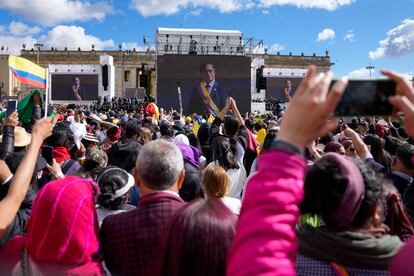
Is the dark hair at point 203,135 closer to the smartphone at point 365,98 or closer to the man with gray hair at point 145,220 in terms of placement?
the man with gray hair at point 145,220

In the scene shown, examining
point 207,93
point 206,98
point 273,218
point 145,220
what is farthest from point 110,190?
point 207,93

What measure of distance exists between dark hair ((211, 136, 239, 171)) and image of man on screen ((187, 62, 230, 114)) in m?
21.5

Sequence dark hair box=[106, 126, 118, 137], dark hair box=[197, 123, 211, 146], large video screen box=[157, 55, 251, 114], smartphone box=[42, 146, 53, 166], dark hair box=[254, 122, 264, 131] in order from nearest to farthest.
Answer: smartphone box=[42, 146, 53, 166]
dark hair box=[106, 126, 118, 137]
dark hair box=[197, 123, 211, 146]
dark hair box=[254, 122, 264, 131]
large video screen box=[157, 55, 251, 114]

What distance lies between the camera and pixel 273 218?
44.8 inches

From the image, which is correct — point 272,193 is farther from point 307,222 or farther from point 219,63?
point 219,63

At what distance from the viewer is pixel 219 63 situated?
91.1ft

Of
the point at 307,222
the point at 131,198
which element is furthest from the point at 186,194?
the point at 307,222

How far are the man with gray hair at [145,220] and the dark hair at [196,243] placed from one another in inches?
25.5

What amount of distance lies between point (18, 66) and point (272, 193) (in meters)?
9.78

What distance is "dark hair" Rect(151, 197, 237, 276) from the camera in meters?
1.46

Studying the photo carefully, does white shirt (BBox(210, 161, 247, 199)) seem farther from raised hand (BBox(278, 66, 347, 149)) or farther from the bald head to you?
raised hand (BBox(278, 66, 347, 149))

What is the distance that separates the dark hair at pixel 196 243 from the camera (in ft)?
4.78

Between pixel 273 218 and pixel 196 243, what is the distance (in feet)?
1.37

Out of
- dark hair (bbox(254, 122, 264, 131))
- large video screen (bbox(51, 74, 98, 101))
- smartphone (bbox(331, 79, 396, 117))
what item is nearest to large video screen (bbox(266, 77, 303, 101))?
large video screen (bbox(51, 74, 98, 101))
